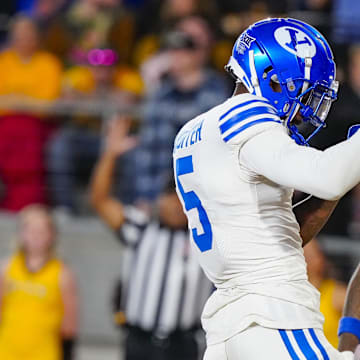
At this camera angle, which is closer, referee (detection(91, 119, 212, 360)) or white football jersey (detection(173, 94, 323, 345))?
white football jersey (detection(173, 94, 323, 345))

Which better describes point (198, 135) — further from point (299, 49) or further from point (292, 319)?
point (292, 319)

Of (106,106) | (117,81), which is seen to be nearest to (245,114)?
(106,106)

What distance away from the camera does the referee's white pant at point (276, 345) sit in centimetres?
286

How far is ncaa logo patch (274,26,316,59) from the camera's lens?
9.59ft

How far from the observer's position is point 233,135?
2.80m

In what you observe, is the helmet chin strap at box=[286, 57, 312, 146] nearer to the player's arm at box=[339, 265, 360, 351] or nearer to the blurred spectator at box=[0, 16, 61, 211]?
the player's arm at box=[339, 265, 360, 351]

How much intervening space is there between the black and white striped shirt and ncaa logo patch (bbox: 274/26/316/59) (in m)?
3.06

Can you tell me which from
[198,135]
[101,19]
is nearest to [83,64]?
[101,19]

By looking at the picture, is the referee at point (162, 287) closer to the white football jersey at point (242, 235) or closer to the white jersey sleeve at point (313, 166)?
→ the white football jersey at point (242, 235)

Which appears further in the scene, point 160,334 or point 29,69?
point 29,69

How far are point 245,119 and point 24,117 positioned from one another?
508 centimetres

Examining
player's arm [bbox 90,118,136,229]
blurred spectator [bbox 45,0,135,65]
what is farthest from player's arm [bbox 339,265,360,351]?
blurred spectator [bbox 45,0,135,65]

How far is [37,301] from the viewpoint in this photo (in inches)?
246

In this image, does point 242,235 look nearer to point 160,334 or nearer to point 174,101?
point 160,334
